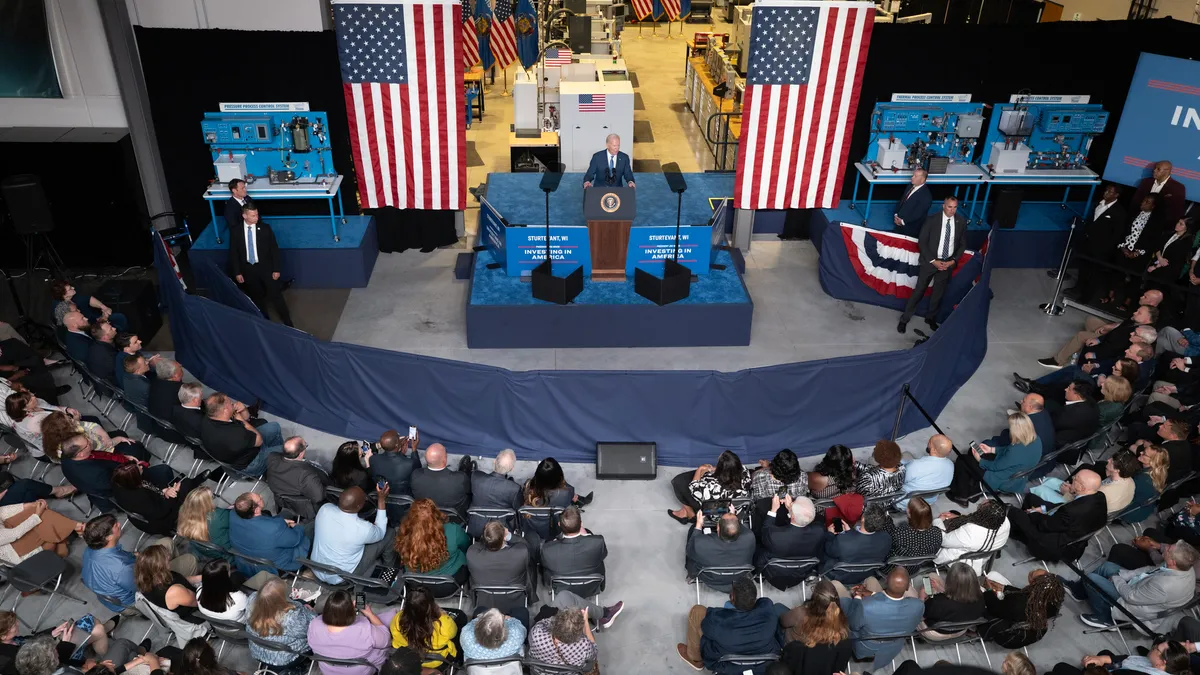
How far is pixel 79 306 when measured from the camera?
959 cm

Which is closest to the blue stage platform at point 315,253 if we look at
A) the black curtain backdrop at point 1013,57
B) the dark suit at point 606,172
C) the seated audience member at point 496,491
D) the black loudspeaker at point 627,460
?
the dark suit at point 606,172

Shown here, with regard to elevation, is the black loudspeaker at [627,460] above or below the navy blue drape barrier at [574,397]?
below

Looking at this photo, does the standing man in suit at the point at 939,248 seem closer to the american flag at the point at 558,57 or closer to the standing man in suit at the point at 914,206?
the standing man in suit at the point at 914,206

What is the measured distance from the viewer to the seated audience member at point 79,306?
8930 millimetres

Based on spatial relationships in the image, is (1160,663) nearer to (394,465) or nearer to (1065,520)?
(1065,520)

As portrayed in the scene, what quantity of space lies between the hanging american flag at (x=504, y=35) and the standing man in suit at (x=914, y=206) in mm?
10112

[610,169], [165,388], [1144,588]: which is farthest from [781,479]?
[165,388]

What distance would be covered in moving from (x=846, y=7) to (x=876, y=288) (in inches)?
132

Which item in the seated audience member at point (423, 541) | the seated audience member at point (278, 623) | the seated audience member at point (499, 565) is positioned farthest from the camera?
the seated audience member at point (423, 541)

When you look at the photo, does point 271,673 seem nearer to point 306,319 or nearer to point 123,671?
point 123,671

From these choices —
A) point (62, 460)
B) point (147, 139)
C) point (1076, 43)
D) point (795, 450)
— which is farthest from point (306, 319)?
point (1076, 43)

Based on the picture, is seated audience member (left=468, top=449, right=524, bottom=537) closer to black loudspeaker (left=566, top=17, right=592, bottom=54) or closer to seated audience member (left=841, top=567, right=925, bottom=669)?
seated audience member (left=841, top=567, right=925, bottom=669)

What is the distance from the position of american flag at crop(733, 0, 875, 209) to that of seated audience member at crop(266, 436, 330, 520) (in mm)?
6176

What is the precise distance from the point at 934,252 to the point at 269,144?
8.03 metres
